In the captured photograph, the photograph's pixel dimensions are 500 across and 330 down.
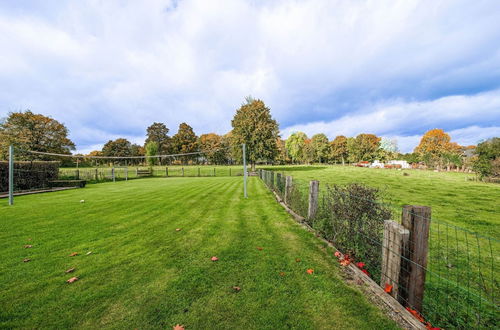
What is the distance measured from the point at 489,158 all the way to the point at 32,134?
63467mm

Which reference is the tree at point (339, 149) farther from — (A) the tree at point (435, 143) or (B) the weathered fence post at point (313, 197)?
(B) the weathered fence post at point (313, 197)

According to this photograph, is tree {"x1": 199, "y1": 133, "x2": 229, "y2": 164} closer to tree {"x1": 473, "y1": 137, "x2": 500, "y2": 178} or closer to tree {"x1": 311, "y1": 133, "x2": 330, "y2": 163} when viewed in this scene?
tree {"x1": 311, "y1": 133, "x2": 330, "y2": 163}

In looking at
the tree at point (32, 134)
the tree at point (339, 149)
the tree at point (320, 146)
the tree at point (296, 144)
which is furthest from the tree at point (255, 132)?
the tree at point (339, 149)

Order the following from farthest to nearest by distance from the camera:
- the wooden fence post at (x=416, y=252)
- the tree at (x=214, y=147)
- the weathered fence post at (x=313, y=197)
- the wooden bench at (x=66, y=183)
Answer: the tree at (x=214, y=147) → the wooden bench at (x=66, y=183) → the weathered fence post at (x=313, y=197) → the wooden fence post at (x=416, y=252)

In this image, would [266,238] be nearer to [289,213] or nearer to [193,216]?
[289,213]

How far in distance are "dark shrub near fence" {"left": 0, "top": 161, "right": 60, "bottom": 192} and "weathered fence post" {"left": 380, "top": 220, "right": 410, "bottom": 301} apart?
20.2 m

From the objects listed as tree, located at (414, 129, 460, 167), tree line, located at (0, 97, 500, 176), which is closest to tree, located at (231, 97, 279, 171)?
tree line, located at (0, 97, 500, 176)

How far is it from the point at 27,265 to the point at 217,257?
334cm

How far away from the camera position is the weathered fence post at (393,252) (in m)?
2.37

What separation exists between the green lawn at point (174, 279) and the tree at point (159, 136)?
69.4 metres

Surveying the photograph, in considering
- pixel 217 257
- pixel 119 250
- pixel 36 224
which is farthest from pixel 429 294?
pixel 36 224

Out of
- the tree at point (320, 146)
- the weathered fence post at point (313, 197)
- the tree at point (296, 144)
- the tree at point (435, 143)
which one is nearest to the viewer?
the weathered fence post at point (313, 197)

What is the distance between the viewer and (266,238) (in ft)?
15.5

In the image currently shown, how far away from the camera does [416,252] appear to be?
2.29 m
